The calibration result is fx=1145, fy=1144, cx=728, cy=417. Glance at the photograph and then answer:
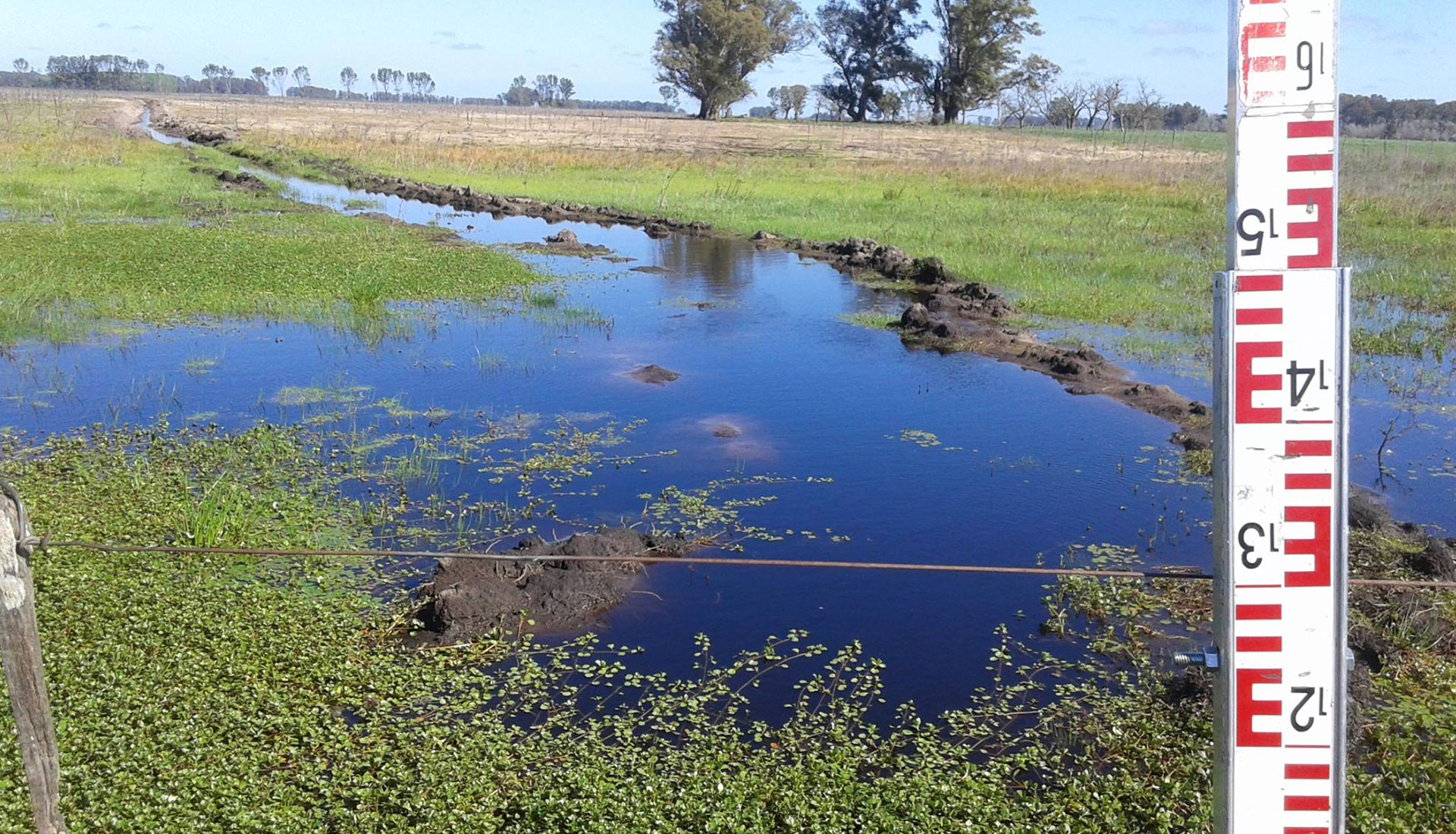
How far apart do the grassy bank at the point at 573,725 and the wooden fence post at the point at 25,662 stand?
0.72 m

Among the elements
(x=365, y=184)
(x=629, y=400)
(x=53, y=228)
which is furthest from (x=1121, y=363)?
(x=365, y=184)

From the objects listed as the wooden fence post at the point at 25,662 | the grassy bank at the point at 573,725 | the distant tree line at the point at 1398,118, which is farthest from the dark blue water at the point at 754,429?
the distant tree line at the point at 1398,118

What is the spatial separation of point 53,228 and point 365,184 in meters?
11.6

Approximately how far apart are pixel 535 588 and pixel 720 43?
63.8m

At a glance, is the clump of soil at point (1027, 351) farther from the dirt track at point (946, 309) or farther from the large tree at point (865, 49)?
the large tree at point (865, 49)

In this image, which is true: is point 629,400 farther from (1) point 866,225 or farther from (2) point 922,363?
(1) point 866,225

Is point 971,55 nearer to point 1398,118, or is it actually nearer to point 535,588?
point 1398,118

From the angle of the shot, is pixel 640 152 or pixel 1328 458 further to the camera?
pixel 640 152

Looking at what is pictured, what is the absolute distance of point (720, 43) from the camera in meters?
65.9

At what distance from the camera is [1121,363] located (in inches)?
471

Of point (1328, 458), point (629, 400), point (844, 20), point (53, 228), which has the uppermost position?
point (844, 20)

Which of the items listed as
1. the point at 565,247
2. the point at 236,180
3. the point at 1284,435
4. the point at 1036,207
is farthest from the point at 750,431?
the point at 236,180

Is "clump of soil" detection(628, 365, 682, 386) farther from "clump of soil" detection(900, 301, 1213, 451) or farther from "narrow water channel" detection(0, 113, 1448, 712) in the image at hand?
"clump of soil" detection(900, 301, 1213, 451)

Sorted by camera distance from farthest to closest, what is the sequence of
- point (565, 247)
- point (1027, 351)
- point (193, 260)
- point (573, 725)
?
point (565, 247)
point (193, 260)
point (1027, 351)
point (573, 725)
